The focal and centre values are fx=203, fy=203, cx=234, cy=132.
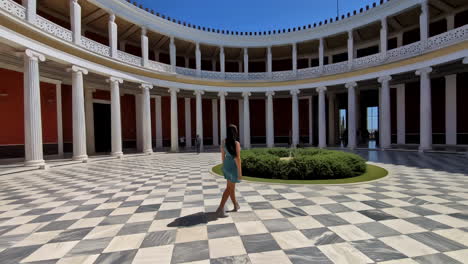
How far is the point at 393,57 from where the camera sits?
17781mm

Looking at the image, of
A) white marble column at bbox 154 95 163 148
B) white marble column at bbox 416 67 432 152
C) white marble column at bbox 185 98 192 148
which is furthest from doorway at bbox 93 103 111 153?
white marble column at bbox 416 67 432 152

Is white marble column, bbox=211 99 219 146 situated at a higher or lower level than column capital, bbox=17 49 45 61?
lower

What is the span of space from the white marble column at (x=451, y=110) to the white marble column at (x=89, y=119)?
32292 mm

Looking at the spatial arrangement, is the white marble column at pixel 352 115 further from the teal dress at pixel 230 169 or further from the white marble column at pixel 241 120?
the teal dress at pixel 230 169

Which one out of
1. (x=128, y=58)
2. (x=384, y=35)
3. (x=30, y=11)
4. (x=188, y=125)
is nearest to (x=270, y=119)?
(x=188, y=125)

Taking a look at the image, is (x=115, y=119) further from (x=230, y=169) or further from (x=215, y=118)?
(x=230, y=169)

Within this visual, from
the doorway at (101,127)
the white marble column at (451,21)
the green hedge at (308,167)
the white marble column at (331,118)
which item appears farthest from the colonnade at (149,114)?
the green hedge at (308,167)

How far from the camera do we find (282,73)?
2441 centimetres

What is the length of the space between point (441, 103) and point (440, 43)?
719cm

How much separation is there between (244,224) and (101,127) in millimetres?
22259

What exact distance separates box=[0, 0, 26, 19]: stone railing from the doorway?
1065 cm

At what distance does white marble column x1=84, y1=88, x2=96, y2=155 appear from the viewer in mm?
18891

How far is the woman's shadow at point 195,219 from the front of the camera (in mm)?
4227

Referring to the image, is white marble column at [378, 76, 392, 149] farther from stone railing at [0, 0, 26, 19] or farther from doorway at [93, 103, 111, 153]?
doorway at [93, 103, 111, 153]
